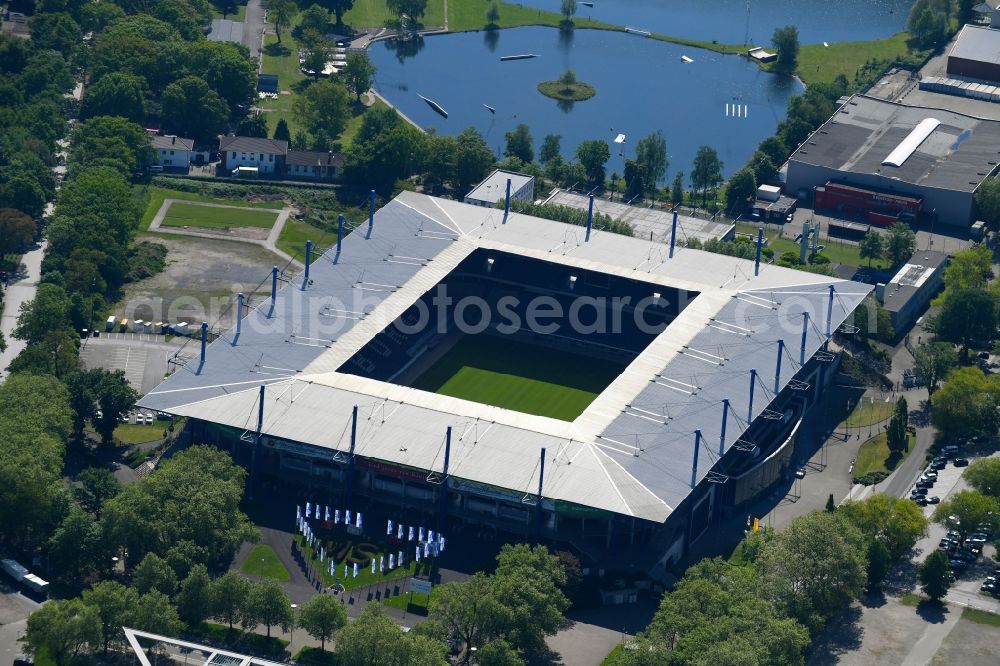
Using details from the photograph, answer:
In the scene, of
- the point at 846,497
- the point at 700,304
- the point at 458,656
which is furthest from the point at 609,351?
Answer: the point at 458,656

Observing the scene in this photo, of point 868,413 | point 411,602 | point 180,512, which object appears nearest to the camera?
point 180,512

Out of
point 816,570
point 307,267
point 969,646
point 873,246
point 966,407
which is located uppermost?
point 873,246

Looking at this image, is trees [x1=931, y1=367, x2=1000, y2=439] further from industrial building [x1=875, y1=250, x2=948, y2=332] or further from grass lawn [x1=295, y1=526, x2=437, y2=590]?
grass lawn [x1=295, y1=526, x2=437, y2=590]

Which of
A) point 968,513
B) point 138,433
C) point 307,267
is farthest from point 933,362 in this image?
point 138,433

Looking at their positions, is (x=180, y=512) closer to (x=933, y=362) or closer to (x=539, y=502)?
(x=539, y=502)

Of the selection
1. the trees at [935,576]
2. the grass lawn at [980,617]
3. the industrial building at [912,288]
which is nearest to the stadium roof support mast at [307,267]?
the industrial building at [912,288]

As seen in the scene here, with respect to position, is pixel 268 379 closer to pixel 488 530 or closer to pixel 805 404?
pixel 488 530

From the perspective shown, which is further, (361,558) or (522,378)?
(522,378)
